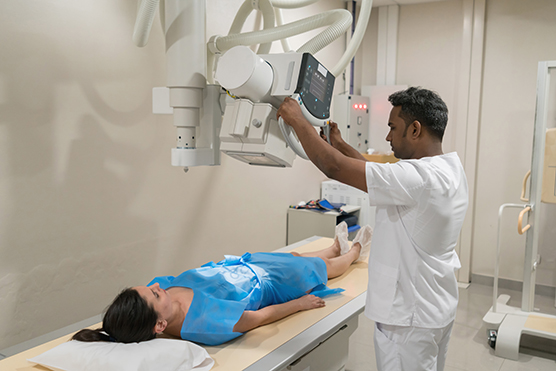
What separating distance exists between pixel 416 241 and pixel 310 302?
0.74 meters

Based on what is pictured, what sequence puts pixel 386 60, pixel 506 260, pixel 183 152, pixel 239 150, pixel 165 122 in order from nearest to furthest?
pixel 239 150 → pixel 183 152 → pixel 165 122 → pixel 506 260 → pixel 386 60

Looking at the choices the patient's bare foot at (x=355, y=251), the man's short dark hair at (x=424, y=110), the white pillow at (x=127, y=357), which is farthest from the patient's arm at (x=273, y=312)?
the man's short dark hair at (x=424, y=110)

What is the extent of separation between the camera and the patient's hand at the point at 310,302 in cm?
190

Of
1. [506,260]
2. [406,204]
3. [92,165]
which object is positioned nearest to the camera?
[406,204]

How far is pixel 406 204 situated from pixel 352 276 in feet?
3.85

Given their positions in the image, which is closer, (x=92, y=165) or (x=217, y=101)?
(x=217, y=101)

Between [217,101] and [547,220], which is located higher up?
[217,101]

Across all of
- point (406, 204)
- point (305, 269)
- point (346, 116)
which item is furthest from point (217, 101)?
point (346, 116)

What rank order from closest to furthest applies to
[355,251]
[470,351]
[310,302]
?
[310,302] → [355,251] → [470,351]

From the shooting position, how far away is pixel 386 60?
4.49 metres

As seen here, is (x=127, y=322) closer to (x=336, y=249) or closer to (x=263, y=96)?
(x=263, y=96)

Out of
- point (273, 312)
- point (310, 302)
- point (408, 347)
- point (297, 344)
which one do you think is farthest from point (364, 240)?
point (408, 347)

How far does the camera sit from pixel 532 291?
3018mm

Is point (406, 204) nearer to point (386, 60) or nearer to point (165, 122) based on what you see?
point (165, 122)
